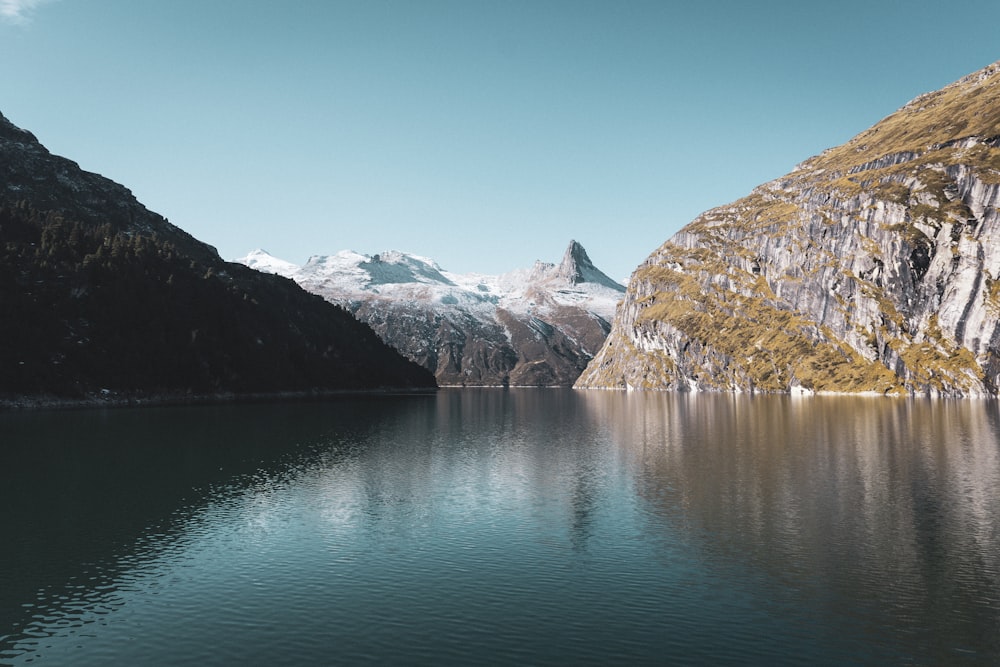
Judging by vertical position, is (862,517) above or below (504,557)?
above

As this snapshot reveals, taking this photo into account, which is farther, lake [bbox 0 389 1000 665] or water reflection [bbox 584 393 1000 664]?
water reflection [bbox 584 393 1000 664]

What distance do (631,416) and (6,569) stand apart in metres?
156

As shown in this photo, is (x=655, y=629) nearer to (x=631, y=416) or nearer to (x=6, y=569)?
(x=6, y=569)

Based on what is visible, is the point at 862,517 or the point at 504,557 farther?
the point at 862,517

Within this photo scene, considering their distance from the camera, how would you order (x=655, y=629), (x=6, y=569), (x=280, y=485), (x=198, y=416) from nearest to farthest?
(x=655, y=629) < (x=6, y=569) < (x=280, y=485) < (x=198, y=416)

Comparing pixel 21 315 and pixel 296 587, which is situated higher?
pixel 21 315

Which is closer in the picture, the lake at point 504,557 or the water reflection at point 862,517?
the lake at point 504,557

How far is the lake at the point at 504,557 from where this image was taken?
101ft

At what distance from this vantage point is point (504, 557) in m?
45.3

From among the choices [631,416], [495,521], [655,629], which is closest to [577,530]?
[495,521]

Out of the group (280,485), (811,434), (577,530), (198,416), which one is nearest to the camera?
(577,530)

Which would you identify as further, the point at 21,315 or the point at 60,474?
the point at 21,315

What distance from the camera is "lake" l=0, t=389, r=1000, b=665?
3072cm

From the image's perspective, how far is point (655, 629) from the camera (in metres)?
32.2
